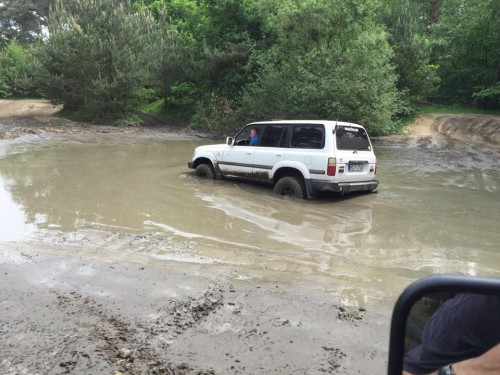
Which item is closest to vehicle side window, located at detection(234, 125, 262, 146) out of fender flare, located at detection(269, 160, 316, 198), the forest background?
fender flare, located at detection(269, 160, 316, 198)

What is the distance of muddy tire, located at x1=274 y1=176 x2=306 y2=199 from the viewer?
9727 mm

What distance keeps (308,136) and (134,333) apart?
267 inches

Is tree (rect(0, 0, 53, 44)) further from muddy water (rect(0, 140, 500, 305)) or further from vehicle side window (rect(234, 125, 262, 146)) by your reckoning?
vehicle side window (rect(234, 125, 262, 146))

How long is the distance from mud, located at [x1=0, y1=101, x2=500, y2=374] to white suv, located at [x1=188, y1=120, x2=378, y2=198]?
0.46 meters

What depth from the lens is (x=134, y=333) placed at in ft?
12.6

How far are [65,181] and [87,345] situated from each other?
9147 millimetres

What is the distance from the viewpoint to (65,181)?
11891 mm

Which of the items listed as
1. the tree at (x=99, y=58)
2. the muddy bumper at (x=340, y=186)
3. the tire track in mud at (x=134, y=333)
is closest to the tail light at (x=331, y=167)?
the muddy bumper at (x=340, y=186)

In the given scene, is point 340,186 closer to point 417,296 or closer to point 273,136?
point 273,136

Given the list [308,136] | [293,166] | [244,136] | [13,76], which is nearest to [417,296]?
[293,166]

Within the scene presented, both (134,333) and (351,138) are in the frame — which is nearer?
(134,333)

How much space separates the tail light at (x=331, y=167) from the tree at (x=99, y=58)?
23.0 m

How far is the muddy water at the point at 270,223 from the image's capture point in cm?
584

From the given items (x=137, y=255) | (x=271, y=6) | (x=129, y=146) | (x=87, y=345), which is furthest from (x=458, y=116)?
(x=87, y=345)
